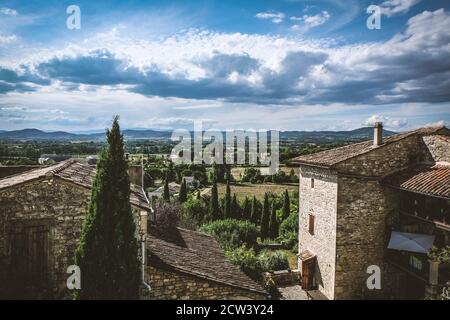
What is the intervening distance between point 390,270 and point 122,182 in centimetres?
1332

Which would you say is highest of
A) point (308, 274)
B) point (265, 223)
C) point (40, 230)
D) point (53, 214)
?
point (53, 214)

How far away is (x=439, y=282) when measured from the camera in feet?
40.8

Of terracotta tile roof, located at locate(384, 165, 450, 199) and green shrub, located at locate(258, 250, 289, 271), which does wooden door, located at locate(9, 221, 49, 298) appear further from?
green shrub, located at locate(258, 250, 289, 271)

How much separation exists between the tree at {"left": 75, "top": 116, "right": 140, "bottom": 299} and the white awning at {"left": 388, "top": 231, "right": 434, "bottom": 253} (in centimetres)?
1086

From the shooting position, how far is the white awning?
43.7 ft

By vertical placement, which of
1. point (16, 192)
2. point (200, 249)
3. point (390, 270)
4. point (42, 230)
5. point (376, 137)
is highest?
point (376, 137)

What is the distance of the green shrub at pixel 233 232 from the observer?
86.4ft

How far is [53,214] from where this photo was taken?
350 inches

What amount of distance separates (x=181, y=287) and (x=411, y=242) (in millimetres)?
9760

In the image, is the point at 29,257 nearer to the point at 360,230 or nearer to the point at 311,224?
the point at 360,230

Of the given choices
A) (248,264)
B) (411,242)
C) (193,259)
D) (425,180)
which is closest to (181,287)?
(193,259)

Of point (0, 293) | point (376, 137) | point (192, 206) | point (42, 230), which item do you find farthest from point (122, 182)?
point (192, 206)

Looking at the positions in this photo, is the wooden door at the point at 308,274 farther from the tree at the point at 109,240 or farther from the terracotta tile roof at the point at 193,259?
the tree at the point at 109,240
